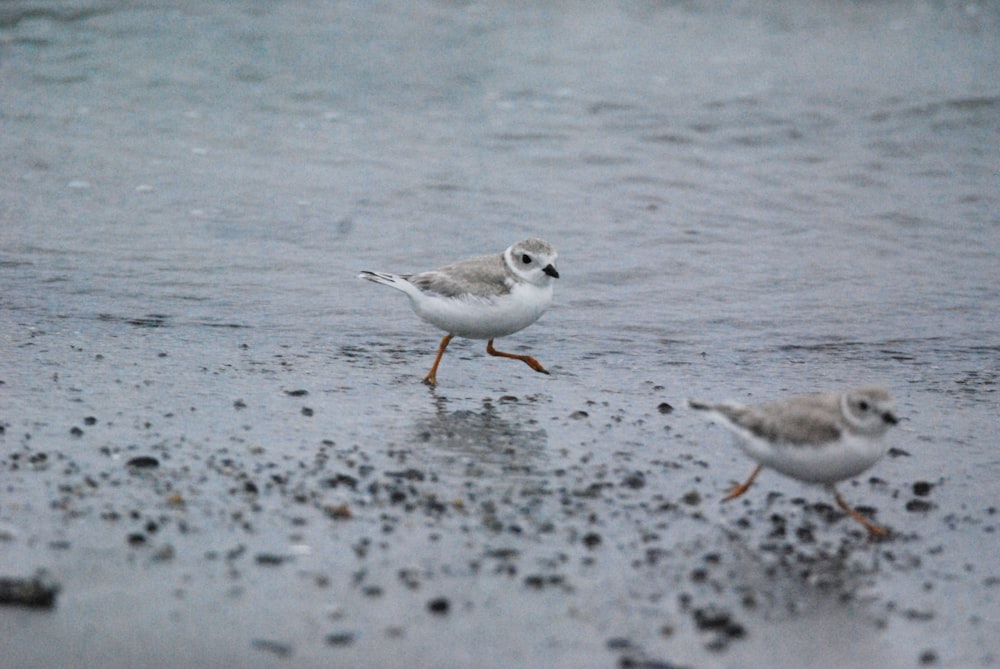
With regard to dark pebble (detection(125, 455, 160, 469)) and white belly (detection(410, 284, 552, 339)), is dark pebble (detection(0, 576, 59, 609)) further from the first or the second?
white belly (detection(410, 284, 552, 339))

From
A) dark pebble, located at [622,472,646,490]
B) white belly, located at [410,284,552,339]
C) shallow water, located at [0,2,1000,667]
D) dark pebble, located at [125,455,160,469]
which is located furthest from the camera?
white belly, located at [410,284,552,339]

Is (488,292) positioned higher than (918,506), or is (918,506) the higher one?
(488,292)

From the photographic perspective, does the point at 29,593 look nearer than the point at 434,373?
Yes

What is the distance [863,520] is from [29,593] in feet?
12.8

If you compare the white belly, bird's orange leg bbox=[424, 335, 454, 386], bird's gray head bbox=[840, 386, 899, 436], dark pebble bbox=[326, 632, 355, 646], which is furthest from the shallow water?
bird's gray head bbox=[840, 386, 899, 436]

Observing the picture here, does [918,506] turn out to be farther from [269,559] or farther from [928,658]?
[269,559]

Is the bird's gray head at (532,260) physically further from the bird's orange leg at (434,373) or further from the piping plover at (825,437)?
the piping plover at (825,437)

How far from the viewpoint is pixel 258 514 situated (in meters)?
6.04

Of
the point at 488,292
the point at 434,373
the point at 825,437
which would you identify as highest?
the point at 825,437

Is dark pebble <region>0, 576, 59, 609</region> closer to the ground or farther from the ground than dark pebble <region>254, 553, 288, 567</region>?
farther from the ground

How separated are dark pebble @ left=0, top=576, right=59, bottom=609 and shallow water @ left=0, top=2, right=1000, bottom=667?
66 millimetres

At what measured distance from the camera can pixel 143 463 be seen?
21.7ft

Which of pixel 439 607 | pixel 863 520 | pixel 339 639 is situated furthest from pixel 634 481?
pixel 339 639

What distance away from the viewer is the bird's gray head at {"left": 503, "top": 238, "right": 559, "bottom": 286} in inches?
353
